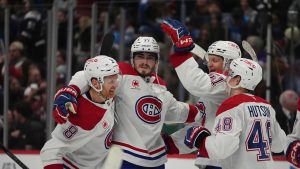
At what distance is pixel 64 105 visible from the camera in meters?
5.06

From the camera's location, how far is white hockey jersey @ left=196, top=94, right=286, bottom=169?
194 inches

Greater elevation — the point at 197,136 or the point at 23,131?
the point at 197,136

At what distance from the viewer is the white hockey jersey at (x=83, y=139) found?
204 inches

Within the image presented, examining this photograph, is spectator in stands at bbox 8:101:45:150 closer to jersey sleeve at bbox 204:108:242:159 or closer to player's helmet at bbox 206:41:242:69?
player's helmet at bbox 206:41:242:69

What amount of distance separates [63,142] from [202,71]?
0.89m

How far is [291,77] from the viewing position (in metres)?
7.83

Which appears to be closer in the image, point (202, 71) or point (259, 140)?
point (259, 140)

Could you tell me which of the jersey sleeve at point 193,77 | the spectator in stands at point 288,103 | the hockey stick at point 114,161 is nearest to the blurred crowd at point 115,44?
the spectator in stands at point 288,103

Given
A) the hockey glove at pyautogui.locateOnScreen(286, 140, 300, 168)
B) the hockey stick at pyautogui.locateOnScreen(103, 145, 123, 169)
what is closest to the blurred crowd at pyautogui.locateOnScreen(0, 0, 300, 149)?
the hockey glove at pyautogui.locateOnScreen(286, 140, 300, 168)

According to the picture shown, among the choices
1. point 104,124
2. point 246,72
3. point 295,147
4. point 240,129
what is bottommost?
point 295,147

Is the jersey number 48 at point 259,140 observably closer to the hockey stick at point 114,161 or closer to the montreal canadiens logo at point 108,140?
the hockey stick at point 114,161

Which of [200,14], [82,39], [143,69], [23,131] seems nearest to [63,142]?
[143,69]

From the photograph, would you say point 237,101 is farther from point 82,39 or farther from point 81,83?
point 82,39

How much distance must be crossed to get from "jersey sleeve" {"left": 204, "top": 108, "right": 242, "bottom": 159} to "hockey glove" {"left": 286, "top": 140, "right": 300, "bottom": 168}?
2.22 feet
